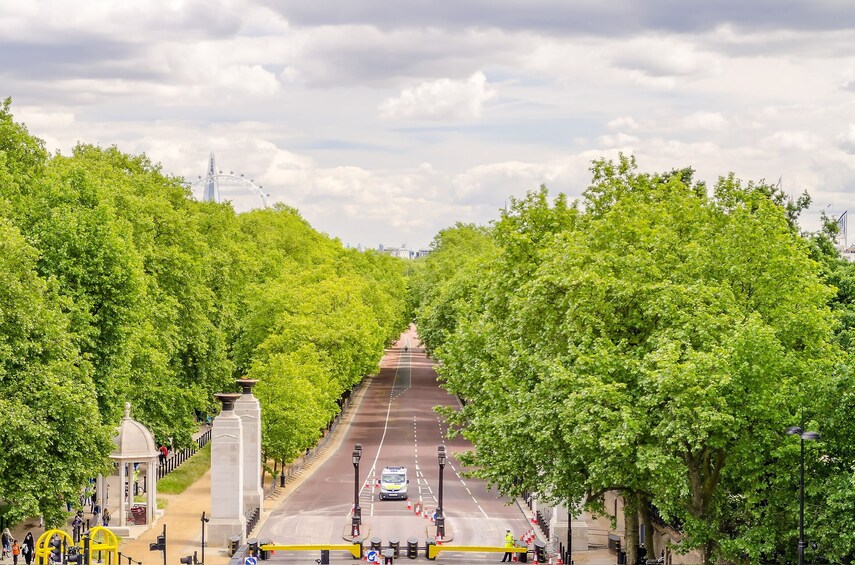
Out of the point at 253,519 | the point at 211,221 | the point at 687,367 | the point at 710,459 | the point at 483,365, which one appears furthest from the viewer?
the point at 211,221

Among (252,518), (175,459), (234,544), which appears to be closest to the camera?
(234,544)

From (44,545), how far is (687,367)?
831 inches

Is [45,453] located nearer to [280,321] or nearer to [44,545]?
[44,545]

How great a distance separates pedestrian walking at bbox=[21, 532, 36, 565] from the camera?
46.0 meters

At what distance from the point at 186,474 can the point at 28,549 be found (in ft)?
73.5

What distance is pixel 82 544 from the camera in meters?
45.8

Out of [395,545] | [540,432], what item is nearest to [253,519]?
[395,545]

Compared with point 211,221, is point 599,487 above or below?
below

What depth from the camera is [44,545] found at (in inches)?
1670

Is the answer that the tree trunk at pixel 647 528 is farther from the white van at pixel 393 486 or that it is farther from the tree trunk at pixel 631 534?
Result: the white van at pixel 393 486

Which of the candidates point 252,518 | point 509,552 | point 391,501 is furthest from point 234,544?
point 391,501

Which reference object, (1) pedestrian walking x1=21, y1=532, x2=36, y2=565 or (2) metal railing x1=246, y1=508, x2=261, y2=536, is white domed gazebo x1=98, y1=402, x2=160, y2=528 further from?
(1) pedestrian walking x1=21, y1=532, x2=36, y2=565

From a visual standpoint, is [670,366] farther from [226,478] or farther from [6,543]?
[6,543]

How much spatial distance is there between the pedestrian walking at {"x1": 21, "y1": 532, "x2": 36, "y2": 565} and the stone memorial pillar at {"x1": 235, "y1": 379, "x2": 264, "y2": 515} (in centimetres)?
1248
